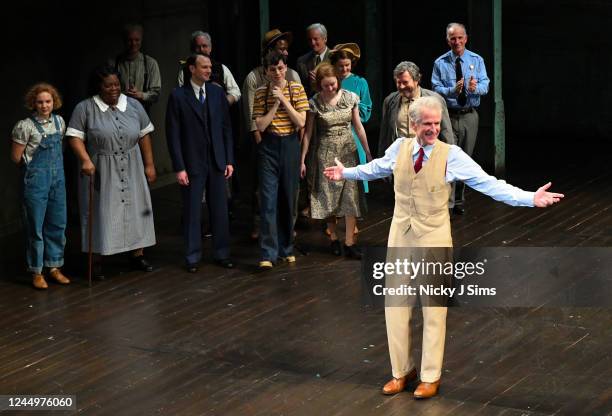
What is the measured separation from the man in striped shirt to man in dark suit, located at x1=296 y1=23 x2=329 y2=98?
46.6 inches

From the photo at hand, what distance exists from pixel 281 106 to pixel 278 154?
1.28 ft

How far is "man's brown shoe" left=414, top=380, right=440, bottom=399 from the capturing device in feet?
23.6

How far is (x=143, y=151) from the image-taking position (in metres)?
10.1

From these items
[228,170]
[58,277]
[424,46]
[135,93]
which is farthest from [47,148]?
[424,46]

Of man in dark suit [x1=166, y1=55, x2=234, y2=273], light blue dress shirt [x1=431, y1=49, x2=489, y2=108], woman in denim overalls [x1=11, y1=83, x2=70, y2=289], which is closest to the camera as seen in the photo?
woman in denim overalls [x1=11, y1=83, x2=70, y2=289]

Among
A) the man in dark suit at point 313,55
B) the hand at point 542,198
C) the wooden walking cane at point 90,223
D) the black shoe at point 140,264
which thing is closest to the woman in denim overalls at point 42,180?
the wooden walking cane at point 90,223

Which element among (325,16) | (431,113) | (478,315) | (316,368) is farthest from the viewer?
(325,16)

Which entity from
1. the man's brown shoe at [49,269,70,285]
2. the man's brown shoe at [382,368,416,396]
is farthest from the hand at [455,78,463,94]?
the man's brown shoe at [382,368,416,396]

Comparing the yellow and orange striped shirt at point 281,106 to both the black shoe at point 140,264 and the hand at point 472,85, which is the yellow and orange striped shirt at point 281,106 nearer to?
the black shoe at point 140,264

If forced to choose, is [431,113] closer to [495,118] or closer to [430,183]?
[430,183]

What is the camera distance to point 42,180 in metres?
9.68

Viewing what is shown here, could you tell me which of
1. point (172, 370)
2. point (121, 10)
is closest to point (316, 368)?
point (172, 370)

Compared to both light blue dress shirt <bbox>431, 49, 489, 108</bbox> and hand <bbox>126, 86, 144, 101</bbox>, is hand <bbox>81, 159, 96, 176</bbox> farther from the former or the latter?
light blue dress shirt <bbox>431, 49, 489, 108</bbox>

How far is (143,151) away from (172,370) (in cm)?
269
